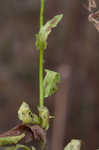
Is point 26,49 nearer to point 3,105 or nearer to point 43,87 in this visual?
point 3,105

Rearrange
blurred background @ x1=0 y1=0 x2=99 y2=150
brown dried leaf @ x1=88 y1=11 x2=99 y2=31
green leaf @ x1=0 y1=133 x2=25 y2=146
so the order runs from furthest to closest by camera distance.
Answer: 1. blurred background @ x1=0 y1=0 x2=99 y2=150
2. brown dried leaf @ x1=88 y1=11 x2=99 y2=31
3. green leaf @ x1=0 y1=133 x2=25 y2=146

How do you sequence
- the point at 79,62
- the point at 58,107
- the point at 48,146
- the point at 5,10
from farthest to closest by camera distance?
the point at 5,10, the point at 79,62, the point at 48,146, the point at 58,107

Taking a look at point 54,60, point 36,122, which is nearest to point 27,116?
point 36,122

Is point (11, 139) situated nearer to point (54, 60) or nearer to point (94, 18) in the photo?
point (94, 18)

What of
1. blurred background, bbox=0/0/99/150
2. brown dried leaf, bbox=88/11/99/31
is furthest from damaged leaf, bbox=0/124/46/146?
blurred background, bbox=0/0/99/150

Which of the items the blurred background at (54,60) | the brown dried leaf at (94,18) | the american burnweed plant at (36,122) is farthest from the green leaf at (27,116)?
the blurred background at (54,60)

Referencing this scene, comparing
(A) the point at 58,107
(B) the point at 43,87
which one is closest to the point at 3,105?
(A) the point at 58,107

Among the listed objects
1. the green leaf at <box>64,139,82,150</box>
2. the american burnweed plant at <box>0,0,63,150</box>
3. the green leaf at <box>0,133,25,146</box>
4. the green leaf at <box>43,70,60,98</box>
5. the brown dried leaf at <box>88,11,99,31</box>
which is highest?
the brown dried leaf at <box>88,11,99,31</box>

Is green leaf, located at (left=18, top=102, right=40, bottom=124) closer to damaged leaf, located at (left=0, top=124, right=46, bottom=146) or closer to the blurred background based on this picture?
damaged leaf, located at (left=0, top=124, right=46, bottom=146)
